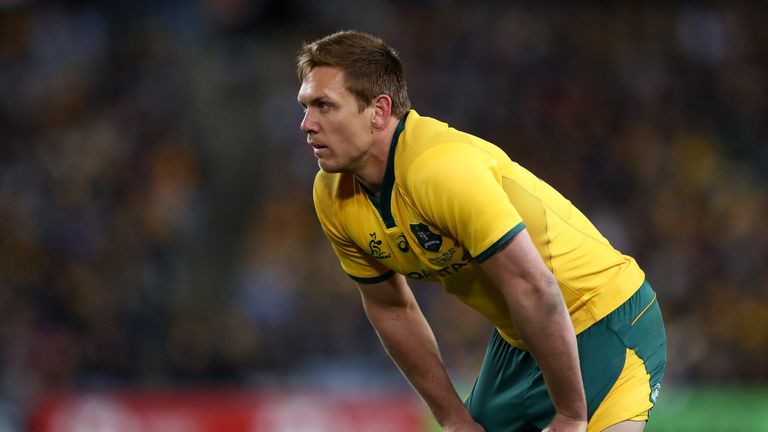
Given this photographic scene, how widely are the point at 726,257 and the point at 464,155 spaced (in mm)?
9178

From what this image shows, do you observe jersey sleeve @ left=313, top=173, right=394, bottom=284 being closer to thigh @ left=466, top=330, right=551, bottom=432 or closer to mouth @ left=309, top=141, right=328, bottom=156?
mouth @ left=309, top=141, right=328, bottom=156

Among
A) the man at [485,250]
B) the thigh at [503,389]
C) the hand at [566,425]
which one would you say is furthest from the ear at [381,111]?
the hand at [566,425]

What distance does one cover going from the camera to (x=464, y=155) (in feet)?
12.7

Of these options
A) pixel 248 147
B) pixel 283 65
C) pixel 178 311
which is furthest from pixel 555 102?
pixel 178 311

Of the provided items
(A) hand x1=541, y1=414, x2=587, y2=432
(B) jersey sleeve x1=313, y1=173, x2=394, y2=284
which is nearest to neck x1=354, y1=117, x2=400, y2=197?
(B) jersey sleeve x1=313, y1=173, x2=394, y2=284

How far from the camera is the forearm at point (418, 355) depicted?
15.0ft

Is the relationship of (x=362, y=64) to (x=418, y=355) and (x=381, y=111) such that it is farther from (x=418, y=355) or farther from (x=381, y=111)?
(x=418, y=355)

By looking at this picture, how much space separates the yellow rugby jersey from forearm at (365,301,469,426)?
20 cm

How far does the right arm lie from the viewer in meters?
4.56

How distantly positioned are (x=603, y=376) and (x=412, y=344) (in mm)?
795

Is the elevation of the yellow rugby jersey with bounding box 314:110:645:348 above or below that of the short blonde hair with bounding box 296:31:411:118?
below

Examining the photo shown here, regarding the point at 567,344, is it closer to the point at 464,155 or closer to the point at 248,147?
the point at 464,155

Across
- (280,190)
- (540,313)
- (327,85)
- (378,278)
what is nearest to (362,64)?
(327,85)

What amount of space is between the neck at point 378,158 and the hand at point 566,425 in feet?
3.24
